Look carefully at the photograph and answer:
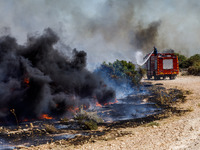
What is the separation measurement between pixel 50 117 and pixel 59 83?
95.0 inches

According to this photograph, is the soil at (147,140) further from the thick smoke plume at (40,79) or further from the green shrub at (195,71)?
the green shrub at (195,71)

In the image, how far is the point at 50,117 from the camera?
1148 cm

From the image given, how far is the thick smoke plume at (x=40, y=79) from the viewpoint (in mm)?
10914

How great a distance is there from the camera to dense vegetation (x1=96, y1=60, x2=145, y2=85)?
21.0m

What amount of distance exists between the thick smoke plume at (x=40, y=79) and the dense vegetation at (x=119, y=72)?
5913 mm

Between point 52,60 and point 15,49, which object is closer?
point 15,49

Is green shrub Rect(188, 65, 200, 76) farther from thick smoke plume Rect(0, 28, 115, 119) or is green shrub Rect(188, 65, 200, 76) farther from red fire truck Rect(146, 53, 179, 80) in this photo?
thick smoke plume Rect(0, 28, 115, 119)

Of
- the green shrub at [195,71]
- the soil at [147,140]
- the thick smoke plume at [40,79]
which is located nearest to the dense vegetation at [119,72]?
the thick smoke plume at [40,79]

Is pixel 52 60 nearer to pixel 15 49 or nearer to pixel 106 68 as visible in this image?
pixel 15 49

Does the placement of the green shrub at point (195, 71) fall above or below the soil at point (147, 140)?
above

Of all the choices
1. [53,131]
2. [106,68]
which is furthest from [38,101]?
[106,68]

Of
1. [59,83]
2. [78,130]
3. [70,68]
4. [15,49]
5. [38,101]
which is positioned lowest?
[78,130]

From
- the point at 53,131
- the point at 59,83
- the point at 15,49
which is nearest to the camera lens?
the point at 53,131

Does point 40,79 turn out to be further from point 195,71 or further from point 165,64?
point 195,71
